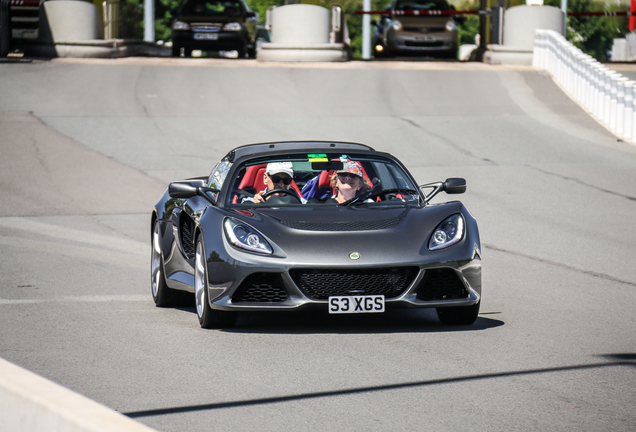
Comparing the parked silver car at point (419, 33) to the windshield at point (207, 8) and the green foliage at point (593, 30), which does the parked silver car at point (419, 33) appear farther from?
the green foliage at point (593, 30)

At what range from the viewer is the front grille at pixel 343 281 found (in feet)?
23.2

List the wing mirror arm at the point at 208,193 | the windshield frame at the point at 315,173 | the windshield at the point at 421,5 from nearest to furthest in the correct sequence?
the windshield frame at the point at 315,173 < the wing mirror arm at the point at 208,193 < the windshield at the point at 421,5

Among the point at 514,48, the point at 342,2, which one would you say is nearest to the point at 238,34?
the point at 514,48

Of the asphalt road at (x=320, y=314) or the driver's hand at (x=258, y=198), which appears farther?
the driver's hand at (x=258, y=198)

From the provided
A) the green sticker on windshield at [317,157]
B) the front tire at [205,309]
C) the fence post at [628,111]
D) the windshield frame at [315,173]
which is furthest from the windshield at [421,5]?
the front tire at [205,309]

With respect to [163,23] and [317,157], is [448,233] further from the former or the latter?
[163,23]

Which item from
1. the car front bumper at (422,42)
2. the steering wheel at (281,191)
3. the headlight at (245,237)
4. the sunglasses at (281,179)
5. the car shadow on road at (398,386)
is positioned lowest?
the car shadow on road at (398,386)

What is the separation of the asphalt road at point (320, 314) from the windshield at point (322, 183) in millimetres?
915

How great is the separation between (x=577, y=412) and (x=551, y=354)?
1.53m

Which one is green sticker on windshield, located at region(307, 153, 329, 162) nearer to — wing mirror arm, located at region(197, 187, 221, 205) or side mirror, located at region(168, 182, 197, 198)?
wing mirror arm, located at region(197, 187, 221, 205)

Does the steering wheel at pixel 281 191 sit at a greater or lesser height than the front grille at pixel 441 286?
greater

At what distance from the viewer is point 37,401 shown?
3.54 meters

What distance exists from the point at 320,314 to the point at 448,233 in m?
1.48

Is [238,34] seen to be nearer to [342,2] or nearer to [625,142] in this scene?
[625,142]
